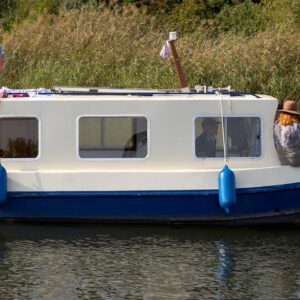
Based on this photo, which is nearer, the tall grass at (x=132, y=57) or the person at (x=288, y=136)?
the person at (x=288, y=136)

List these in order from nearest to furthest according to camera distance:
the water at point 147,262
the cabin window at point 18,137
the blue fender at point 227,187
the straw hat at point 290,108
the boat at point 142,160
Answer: the water at point 147,262 → the blue fender at point 227,187 → the boat at point 142,160 → the cabin window at point 18,137 → the straw hat at point 290,108

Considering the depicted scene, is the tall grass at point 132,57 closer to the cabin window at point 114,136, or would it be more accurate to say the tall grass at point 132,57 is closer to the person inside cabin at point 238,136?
the person inside cabin at point 238,136

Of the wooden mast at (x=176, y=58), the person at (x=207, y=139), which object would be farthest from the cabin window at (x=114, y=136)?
the wooden mast at (x=176, y=58)

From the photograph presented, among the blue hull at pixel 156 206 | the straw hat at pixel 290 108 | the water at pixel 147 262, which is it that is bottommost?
the water at pixel 147 262

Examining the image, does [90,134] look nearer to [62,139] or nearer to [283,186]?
[62,139]

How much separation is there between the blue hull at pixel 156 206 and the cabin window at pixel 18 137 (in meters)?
0.49

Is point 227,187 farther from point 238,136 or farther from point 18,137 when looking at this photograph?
point 18,137

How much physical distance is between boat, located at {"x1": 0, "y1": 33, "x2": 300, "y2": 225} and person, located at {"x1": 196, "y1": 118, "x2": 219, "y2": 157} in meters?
0.01

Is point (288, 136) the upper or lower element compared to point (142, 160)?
upper

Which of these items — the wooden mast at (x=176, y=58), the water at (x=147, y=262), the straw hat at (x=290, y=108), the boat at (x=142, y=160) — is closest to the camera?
Result: the water at (x=147, y=262)

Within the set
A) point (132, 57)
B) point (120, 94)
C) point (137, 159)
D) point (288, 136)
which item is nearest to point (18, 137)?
point (120, 94)

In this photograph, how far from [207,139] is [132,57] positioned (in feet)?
31.1

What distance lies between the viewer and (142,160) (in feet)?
44.6

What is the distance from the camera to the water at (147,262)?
10914 millimetres
